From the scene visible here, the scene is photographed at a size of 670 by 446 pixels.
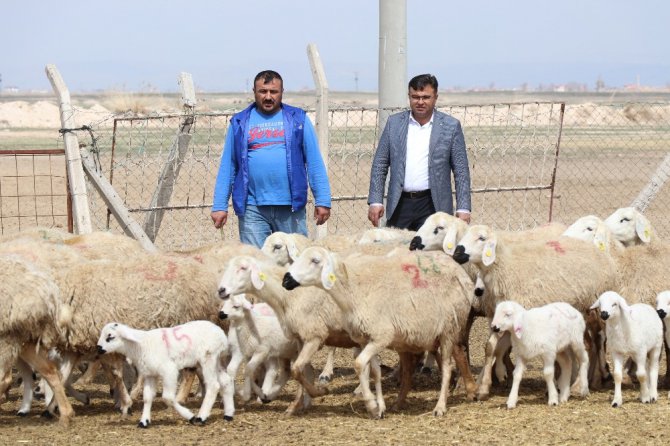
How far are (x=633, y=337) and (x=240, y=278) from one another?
311 centimetres

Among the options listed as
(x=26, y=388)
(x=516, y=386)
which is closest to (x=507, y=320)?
(x=516, y=386)

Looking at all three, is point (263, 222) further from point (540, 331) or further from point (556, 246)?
point (540, 331)

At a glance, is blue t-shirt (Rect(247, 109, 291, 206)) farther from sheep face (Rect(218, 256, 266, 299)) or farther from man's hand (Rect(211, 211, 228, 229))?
sheep face (Rect(218, 256, 266, 299))

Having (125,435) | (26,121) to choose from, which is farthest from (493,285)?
(26,121)

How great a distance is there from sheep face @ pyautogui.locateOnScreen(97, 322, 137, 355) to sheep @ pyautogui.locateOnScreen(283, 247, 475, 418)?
1.32 metres

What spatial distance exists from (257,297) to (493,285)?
2.00 metres

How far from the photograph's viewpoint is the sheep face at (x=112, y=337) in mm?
9227

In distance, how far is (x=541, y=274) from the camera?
34.2ft

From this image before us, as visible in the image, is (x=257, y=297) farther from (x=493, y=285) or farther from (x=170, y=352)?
(x=493, y=285)

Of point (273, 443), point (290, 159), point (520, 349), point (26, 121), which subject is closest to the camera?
point (273, 443)

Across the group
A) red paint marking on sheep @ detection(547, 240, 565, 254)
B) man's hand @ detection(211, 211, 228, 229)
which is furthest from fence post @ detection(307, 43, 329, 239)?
red paint marking on sheep @ detection(547, 240, 565, 254)

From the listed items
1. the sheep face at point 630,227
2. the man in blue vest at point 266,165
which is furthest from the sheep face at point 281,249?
the sheep face at point 630,227

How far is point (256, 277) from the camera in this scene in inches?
381

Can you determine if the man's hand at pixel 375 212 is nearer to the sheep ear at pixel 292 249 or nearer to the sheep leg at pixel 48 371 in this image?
the sheep ear at pixel 292 249
